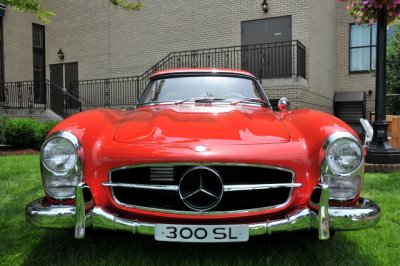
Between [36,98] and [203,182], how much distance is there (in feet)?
46.8

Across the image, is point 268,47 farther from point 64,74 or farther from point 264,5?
point 64,74

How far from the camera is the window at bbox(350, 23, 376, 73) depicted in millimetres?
14984

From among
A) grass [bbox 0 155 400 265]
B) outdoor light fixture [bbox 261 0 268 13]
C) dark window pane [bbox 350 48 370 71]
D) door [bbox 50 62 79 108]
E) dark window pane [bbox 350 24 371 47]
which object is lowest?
grass [bbox 0 155 400 265]

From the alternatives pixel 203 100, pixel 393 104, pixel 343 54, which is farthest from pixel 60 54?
pixel 203 100

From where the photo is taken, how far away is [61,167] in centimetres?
256

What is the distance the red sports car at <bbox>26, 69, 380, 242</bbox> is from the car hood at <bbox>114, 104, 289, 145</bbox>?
1cm

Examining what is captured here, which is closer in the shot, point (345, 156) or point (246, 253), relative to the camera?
point (345, 156)

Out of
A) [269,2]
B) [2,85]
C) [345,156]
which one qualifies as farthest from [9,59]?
[345,156]

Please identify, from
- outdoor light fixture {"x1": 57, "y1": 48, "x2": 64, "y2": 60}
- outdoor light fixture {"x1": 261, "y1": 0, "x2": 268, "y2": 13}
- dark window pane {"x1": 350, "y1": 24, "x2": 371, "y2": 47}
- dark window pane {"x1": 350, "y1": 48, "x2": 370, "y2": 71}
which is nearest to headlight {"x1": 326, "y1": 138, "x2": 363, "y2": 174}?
outdoor light fixture {"x1": 261, "y1": 0, "x2": 268, "y2": 13}

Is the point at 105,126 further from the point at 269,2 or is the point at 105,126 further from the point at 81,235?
the point at 269,2

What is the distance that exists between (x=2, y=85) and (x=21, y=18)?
8.57 feet

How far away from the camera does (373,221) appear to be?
2.51m

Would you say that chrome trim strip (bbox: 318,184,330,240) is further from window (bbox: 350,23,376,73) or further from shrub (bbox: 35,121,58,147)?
window (bbox: 350,23,376,73)

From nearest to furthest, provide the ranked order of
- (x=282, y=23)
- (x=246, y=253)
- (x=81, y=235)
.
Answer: (x=81, y=235) < (x=246, y=253) < (x=282, y=23)
